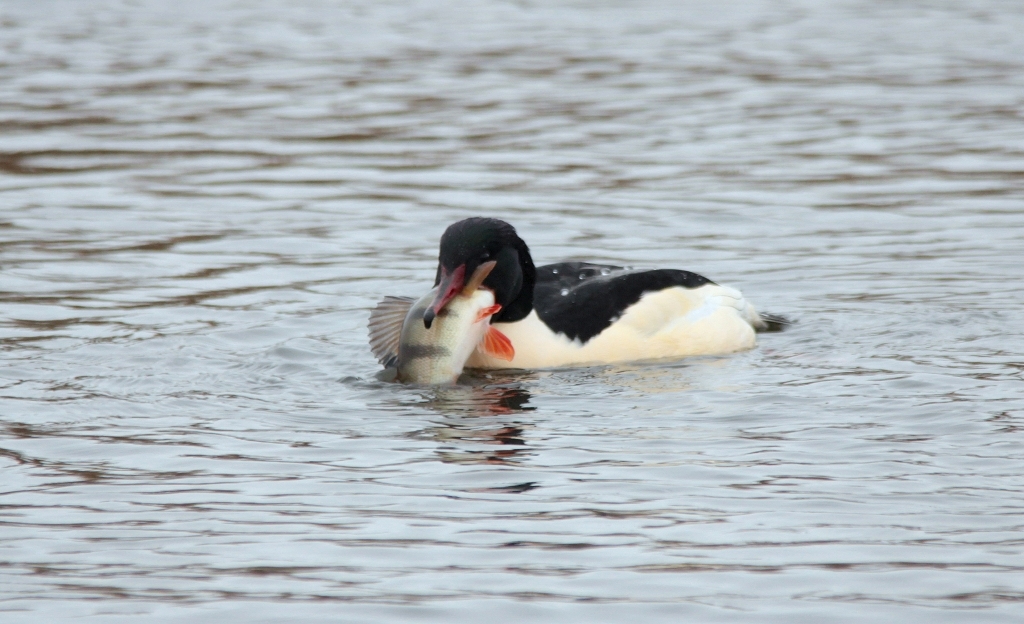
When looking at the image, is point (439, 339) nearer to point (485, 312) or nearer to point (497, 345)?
point (485, 312)

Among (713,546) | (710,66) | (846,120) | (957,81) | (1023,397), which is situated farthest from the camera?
(710,66)

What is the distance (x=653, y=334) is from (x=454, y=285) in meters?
1.26

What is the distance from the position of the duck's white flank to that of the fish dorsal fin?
1.52 feet

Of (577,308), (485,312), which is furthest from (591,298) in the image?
(485,312)

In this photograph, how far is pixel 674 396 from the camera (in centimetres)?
786

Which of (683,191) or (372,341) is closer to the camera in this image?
(372,341)

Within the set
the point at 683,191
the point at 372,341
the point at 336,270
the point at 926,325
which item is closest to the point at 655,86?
the point at 683,191

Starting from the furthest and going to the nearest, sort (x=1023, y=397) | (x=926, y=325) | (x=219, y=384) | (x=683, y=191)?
(x=683, y=191), (x=926, y=325), (x=219, y=384), (x=1023, y=397)

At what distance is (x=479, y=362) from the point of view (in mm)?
8508

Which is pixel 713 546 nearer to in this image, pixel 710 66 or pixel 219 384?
pixel 219 384

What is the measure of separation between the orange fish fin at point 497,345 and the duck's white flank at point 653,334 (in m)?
0.05

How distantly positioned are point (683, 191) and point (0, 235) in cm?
524

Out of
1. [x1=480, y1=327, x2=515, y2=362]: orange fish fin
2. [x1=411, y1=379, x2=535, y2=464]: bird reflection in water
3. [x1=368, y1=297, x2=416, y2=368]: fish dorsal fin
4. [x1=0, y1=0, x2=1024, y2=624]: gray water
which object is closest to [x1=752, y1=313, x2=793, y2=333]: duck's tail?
[x1=0, y1=0, x2=1024, y2=624]: gray water

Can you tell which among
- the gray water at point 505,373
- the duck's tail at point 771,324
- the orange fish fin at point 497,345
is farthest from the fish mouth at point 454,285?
the duck's tail at point 771,324
